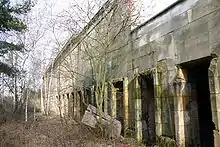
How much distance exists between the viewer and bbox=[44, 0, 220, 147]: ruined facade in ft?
22.2

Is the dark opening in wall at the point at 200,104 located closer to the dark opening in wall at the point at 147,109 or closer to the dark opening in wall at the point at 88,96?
the dark opening in wall at the point at 147,109

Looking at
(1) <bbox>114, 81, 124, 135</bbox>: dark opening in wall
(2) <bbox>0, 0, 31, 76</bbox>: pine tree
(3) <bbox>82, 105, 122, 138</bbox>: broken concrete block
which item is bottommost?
(3) <bbox>82, 105, 122, 138</bbox>: broken concrete block

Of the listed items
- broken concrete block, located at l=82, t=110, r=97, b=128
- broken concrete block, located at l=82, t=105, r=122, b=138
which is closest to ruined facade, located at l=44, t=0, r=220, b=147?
broken concrete block, located at l=82, t=105, r=122, b=138

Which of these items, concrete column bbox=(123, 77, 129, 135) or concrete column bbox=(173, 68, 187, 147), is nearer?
concrete column bbox=(173, 68, 187, 147)

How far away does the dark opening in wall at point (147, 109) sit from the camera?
409 inches

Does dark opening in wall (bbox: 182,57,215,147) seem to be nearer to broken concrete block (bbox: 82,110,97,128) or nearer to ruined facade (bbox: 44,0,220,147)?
ruined facade (bbox: 44,0,220,147)

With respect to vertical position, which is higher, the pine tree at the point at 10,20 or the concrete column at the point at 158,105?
the pine tree at the point at 10,20

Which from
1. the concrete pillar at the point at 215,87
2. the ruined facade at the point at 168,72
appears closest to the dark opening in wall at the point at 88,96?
the ruined facade at the point at 168,72

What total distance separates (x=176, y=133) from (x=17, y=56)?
1665 cm

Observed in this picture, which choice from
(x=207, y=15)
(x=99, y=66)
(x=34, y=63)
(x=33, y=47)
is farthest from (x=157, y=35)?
(x=34, y=63)

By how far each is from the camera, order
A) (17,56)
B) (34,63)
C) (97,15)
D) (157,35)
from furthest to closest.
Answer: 1. (34,63)
2. (17,56)
3. (97,15)
4. (157,35)

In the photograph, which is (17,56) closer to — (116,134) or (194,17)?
(116,134)

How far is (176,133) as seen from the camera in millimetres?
7887

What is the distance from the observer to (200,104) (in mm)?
8227
